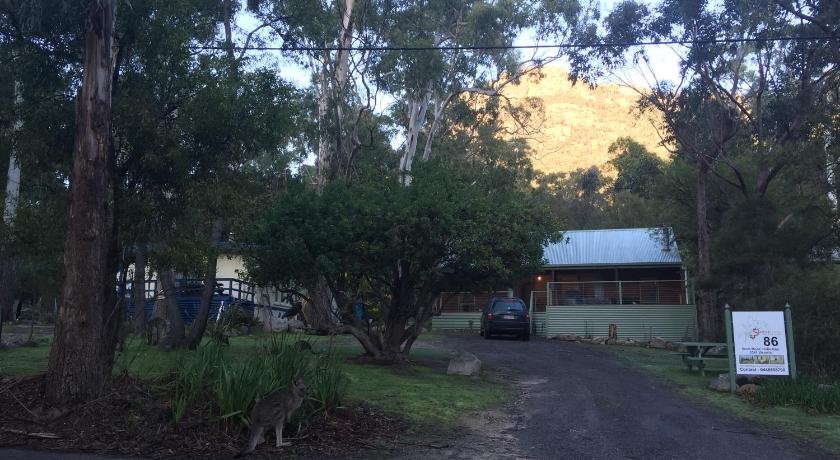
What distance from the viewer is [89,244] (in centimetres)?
911

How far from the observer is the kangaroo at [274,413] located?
765 cm

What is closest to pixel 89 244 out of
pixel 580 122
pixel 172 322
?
pixel 172 322

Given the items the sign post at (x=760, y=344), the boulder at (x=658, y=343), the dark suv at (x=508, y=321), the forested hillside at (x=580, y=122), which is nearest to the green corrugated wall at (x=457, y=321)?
the dark suv at (x=508, y=321)

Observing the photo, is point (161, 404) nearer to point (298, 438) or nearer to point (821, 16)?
point (298, 438)

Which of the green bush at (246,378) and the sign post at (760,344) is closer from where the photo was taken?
the green bush at (246,378)

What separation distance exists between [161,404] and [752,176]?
2272 cm

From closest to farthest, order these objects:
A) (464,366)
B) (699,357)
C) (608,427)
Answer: (608,427) < (464,366) < (699,357)

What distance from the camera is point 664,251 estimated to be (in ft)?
103

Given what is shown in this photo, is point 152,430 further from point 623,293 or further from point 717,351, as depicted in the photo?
point 623,293

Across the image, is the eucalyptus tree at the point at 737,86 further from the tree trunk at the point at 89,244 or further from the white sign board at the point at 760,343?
the tree trunk at the point at 89,244

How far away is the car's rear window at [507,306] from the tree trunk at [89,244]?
1802 cm

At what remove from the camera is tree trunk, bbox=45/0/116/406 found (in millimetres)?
8844

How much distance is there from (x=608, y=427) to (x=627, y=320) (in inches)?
768

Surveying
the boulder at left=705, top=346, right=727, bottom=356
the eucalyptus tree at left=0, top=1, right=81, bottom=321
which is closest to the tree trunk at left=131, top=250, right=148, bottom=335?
the eucalyptus tree at left=0, top=1, right=81, bottom=321
